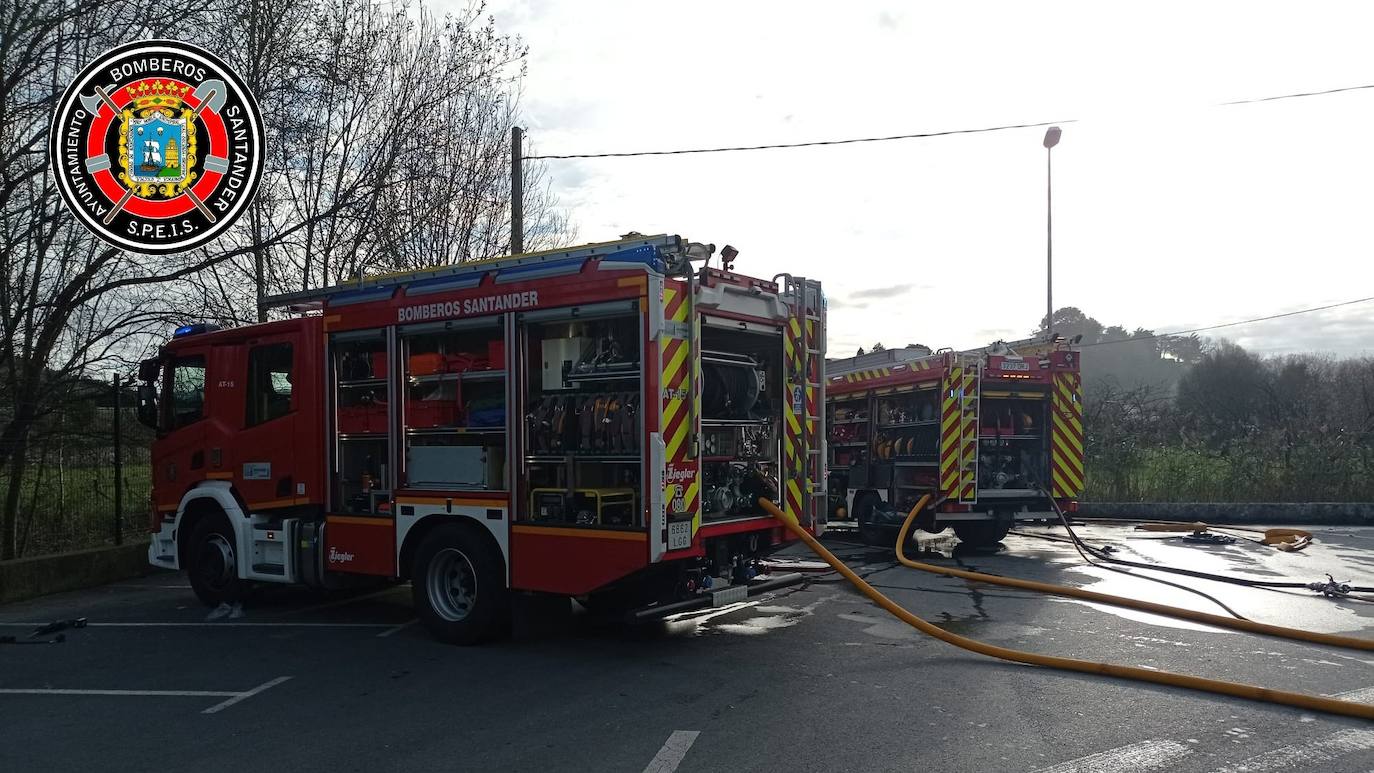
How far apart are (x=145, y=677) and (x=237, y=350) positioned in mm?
3646

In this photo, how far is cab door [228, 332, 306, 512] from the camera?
9039 millimetres

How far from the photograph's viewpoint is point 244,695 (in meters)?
6.31

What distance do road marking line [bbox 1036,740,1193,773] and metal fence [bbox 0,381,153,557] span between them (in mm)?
11643

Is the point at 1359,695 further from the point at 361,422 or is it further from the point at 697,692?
the point at 361,422

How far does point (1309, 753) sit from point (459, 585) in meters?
5.89

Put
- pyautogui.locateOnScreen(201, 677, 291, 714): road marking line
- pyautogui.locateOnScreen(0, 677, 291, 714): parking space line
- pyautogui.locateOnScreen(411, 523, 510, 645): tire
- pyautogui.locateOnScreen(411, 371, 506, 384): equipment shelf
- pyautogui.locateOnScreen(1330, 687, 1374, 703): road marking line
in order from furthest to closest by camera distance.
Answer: pyautogui.locateOnScreen(411, 371, 506, 384): equipment shelf, pyautogui.locateOnScreen(411, 523, 510, 645): tire, pyautogui.locateOnScreen(0, 677, 291, 714): parking space line, pyautogui.locateOnScreen(201, 677, 291, 714): road marking line, pyautogui.locateOnScreen(1330, 687, 1374, 703): road marking line

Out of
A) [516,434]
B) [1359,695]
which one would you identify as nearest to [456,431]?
[516,434]

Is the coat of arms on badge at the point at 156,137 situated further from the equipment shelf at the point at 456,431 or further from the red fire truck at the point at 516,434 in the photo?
the equipment shelf at the point at 456,431

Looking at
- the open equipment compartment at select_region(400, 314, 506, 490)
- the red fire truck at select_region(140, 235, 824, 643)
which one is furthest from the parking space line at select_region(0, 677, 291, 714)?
the open equipment compartment at select_region(400, 314, 506, 490)

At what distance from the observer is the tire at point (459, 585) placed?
7.43m

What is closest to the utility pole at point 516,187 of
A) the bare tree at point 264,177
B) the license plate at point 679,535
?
the bare tree at point 264,177

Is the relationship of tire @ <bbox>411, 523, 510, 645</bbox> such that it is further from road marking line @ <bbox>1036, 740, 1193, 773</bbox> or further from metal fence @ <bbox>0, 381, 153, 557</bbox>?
metal fence @ <bbox>0, 381, 153, 557</bbox>

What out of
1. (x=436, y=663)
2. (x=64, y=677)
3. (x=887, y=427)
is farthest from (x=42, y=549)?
(x=887, y=427)

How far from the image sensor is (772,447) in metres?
8.17
